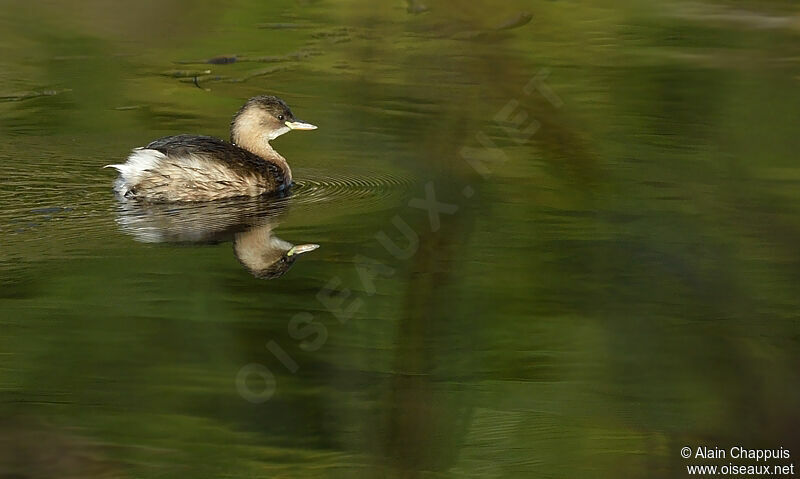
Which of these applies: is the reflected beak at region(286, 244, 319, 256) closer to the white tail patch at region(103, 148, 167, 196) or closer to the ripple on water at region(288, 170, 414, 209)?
the ripple on water at region(288, 170, 414, 209)

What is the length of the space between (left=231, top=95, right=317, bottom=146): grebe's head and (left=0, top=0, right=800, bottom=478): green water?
28cm

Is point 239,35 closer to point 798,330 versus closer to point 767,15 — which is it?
point 767,15

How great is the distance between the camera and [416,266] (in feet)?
20.1

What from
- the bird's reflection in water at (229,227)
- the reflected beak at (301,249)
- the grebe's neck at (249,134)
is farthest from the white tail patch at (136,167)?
the reflected beak at (301,249)

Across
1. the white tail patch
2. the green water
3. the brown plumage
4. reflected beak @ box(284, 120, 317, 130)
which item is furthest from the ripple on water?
the white tail patch

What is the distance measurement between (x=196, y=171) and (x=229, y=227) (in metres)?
0.68

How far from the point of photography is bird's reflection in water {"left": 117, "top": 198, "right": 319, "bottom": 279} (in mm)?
6203

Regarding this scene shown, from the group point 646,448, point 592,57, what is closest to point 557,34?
point 592,57

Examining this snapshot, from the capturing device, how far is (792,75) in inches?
396

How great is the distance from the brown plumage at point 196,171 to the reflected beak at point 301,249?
1306 mm

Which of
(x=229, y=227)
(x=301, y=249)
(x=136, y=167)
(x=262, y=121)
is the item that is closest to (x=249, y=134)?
(x=262, y=121)

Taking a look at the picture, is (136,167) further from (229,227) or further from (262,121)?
(262,121)

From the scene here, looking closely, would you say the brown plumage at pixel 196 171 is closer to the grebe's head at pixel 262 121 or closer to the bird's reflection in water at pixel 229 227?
Answer: the bird's reflection in water at pixel 229 227

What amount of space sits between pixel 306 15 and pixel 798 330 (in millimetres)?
7518
